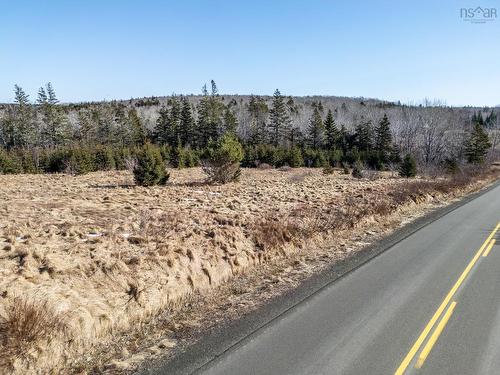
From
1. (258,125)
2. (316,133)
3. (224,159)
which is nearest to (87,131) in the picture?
(258,125)

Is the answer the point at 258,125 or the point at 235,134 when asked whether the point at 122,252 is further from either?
the point at 258,125

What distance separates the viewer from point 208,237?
1261 cm

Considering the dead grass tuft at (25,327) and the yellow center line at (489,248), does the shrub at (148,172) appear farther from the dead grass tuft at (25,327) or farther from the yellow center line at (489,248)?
the yellow center line at (489,248)

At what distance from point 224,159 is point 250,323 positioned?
2175 centimetres

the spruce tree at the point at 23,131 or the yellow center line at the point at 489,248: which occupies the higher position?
the spruce tree at the point at 23,131

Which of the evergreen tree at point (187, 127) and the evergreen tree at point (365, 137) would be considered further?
the evergreen tree at point (187, 127)

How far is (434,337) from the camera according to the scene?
749 cm

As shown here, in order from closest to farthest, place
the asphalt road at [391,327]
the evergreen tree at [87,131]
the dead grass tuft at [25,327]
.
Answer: the dead grass tuft at [25,327] → the asphalt road at [391,327] → the evergreen tree at [87,131]

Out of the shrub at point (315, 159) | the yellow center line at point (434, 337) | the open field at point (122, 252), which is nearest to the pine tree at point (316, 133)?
the shrub at point (315, 159)

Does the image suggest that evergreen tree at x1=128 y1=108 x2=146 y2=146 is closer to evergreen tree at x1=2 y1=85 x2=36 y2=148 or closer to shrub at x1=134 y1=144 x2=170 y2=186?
evergreen tree at x1=2 y1=85 x2=36 y2=148

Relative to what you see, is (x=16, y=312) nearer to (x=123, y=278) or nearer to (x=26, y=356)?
(x=26, y=356)

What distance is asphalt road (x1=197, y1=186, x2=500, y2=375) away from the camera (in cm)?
665

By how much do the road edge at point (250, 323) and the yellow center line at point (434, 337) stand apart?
305 cm

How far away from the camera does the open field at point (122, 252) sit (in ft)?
23.4
